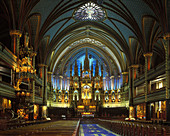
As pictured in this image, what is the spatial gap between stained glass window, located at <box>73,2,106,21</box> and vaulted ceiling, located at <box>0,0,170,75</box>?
2.81 ft

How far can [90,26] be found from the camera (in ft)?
132

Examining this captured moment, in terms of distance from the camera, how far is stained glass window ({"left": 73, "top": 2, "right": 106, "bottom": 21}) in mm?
35600

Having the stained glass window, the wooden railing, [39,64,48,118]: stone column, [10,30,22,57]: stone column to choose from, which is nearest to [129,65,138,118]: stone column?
the stained glass window

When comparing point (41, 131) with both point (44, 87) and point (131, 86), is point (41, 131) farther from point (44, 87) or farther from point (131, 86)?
point (131, 86)

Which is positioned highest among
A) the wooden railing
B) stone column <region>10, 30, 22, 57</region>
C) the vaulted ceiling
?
the vaulted ceiling

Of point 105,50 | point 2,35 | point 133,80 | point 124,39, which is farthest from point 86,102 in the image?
point 2,35

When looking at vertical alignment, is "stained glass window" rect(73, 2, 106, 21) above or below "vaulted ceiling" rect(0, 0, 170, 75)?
above

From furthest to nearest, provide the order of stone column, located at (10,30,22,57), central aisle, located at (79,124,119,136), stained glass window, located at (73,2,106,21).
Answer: stained glass window, located at (73,2,106,21), stone column, located at (10,30,22,57), central aisle, located at (79,124,119,136)

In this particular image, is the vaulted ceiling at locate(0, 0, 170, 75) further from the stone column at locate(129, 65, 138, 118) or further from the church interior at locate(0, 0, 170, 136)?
the stone column at locate(129, 65, 138, 118)

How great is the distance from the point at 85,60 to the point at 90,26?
11.3 meters

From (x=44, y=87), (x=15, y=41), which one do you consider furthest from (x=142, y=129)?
(x=44, y=87)

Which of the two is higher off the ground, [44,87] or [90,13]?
[90,13]

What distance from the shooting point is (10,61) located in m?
20.9

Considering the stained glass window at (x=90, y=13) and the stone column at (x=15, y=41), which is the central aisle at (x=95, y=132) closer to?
the stone column at (x=15, y=41)
